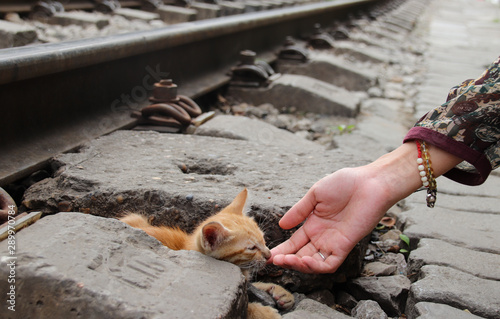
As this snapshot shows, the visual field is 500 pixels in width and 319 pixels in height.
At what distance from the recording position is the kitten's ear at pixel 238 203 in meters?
2.43

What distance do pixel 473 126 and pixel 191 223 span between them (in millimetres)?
1468

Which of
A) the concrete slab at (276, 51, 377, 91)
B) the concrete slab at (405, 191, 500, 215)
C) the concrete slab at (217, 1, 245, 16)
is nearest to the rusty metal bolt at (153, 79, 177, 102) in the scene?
the concrete slab at (405, 191, 500, 215)

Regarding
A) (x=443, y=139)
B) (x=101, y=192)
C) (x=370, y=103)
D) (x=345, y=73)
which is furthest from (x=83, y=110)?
(x=345, y=73)

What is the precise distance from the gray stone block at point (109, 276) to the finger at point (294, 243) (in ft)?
1.70

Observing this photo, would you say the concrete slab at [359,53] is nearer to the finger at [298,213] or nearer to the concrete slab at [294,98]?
the concrete slab at [294,98]

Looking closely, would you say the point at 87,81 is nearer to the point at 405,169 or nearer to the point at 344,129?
the point at 405,169

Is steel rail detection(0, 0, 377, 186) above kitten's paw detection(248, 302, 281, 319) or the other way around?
above

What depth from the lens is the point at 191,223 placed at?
2.66 meters

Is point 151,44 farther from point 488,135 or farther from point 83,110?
point 488,135

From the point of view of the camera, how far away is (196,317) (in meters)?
1.69

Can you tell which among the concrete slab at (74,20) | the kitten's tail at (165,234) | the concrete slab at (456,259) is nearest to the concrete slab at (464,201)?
the concrete slab at (456,259)

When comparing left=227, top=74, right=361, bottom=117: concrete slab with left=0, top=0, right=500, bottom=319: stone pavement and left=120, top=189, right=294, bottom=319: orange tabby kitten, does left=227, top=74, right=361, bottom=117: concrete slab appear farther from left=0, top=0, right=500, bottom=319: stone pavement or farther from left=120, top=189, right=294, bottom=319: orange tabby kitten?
left=120, top=189, right=294, bottom=319: orange tabby kitten

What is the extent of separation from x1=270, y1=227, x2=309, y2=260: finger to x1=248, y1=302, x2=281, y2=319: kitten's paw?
0.41 meters

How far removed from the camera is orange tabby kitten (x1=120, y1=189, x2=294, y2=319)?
7.27 feet
